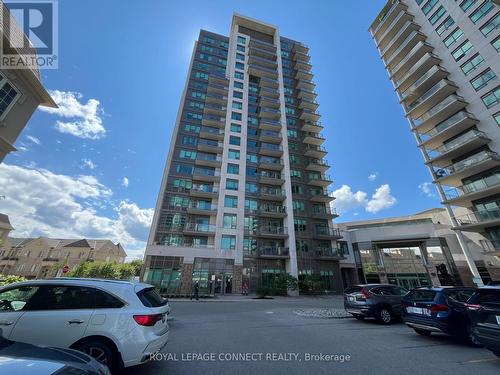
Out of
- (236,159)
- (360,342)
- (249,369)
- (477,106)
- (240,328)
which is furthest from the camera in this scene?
(236,159)

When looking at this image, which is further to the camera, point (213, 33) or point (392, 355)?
point (213, 33)

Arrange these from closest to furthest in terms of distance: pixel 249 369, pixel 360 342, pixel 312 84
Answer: pixel 249 369
pixel 360 342
pixel 312 84

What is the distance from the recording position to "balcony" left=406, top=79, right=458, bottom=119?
81.6 feet

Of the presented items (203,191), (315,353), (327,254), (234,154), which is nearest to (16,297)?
(315,353)

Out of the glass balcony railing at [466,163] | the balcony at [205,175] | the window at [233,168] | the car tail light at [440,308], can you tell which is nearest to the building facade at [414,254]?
the glass balcony railing at [466,163]

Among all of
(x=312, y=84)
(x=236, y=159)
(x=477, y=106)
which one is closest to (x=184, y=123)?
(x=236, y=159)

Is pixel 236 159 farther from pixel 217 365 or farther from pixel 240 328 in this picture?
pixel 217 365

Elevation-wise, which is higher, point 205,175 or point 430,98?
point 430,98

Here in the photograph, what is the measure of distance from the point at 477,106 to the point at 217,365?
111ft

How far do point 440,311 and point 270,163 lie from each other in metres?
28.9

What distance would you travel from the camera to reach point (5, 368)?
6.54ft

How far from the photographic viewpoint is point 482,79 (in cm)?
2286

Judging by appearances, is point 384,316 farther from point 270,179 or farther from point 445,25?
point 445,25

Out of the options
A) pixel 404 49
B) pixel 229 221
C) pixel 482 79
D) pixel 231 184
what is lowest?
pixel 229 221
